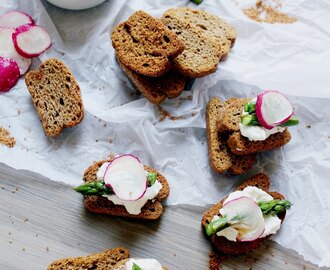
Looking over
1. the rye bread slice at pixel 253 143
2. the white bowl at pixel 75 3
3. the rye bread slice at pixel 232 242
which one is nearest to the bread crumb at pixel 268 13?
the rye bread slice at pixel 253 143

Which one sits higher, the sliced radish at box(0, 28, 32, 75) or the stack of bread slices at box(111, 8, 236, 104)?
the stack of bread slices at box(111, 8, 236, 104)

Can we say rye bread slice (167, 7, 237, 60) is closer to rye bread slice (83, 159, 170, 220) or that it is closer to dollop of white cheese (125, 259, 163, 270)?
rye bread slice (83, 159, 170, 220)

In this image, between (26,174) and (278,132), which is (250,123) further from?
(26,174)

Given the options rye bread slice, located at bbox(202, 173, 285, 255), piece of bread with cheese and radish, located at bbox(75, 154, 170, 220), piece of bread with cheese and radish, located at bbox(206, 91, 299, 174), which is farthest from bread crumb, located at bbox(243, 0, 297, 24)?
piece of bread with cheese and radish, located at bbox(75, 154, 170, 220)

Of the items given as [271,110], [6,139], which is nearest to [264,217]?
[271,110]

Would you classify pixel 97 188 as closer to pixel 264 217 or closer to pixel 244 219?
pixel 244 219
